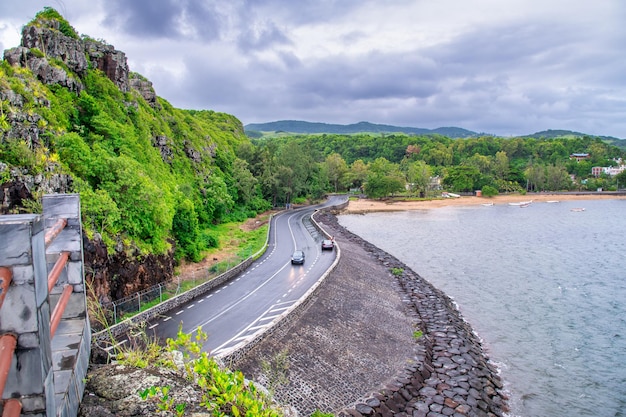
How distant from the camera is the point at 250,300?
1147 inches

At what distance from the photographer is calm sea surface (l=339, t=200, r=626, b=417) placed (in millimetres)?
24062

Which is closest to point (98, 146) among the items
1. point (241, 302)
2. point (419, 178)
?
point (241, 302)

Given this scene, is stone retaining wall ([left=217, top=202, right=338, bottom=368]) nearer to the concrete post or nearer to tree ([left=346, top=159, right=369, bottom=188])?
the concrete post

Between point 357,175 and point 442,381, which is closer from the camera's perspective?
point 442,381

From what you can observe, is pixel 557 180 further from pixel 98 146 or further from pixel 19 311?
pixel 19 311

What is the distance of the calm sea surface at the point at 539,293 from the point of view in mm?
24062

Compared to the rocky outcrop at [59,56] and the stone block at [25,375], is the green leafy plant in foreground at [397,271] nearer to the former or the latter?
the rocky outcrop at [59,56]

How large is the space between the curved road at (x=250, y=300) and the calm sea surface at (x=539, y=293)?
40.2 feet

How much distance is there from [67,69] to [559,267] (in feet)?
166

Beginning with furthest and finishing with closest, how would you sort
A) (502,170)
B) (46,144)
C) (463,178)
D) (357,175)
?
(502,170), (357,175), (463,178), (46,144)

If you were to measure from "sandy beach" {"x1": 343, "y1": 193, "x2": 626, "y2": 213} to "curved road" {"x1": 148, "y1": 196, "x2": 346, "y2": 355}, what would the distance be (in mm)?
56576

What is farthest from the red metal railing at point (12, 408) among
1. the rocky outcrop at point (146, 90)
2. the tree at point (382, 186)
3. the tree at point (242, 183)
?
the tree at point (382, 186)

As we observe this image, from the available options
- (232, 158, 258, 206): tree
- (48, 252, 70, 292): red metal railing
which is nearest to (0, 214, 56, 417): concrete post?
(48, 252, 70, 292): red metal railing

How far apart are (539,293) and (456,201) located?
84343 mm
